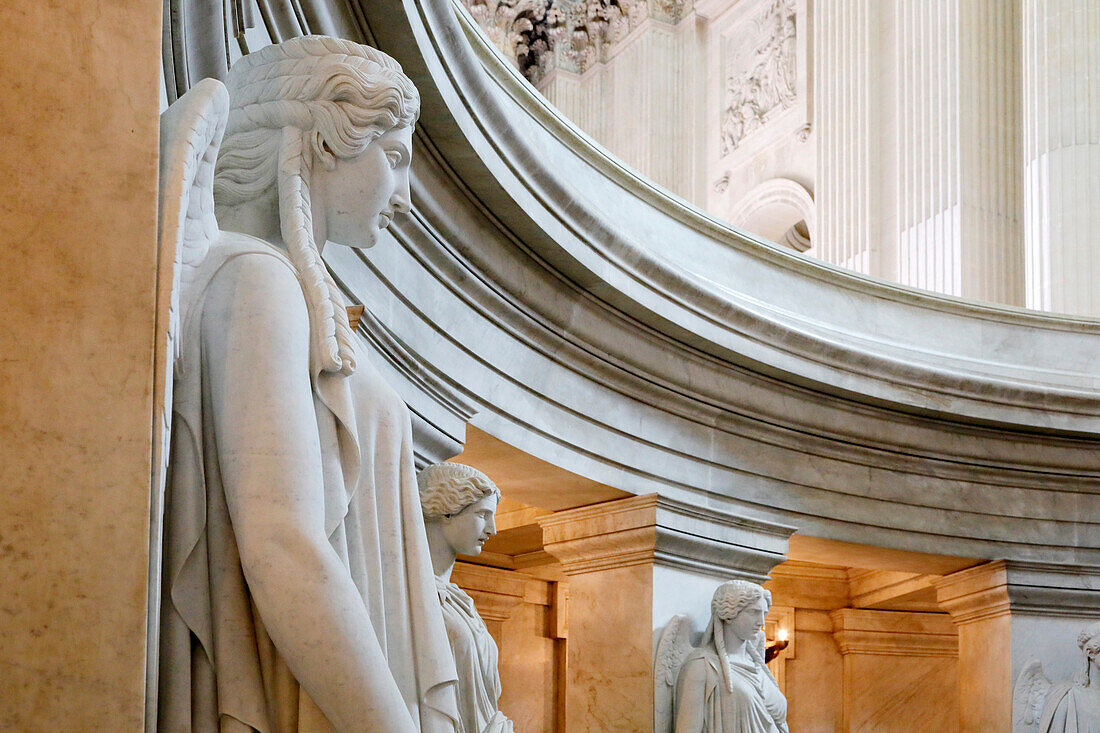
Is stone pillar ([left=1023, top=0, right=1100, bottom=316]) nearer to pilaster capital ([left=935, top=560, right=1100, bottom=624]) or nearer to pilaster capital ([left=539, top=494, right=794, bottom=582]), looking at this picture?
pilaster capital ([left=935, top=560, right=1100, bottom=624])

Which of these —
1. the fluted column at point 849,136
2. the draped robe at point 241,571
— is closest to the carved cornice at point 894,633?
the fluted column at point 849,136

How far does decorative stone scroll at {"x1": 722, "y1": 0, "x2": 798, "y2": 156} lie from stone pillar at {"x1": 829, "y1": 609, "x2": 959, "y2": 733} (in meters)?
9.67

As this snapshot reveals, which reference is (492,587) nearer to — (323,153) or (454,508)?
(454,508)

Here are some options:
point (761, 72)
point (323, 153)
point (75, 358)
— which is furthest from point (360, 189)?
point (761, 72)

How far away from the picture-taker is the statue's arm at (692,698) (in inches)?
313

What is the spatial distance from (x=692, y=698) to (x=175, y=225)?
20.8ft

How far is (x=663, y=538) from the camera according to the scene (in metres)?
8.27

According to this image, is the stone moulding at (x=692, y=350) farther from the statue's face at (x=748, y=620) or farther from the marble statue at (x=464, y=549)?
the marble statue at (x=464, y=549)

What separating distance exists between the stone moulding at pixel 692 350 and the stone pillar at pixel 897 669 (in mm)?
2360

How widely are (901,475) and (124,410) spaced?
27.5 feet

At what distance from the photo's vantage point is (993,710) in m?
9.97

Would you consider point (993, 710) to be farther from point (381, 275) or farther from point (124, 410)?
point (124, 410)

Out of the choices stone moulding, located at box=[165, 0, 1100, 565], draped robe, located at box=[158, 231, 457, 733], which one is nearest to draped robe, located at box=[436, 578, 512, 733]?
stone moulding, located at box=[165, 0, 1100, 565]

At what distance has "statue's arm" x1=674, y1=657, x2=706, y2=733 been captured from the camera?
26.1ft
